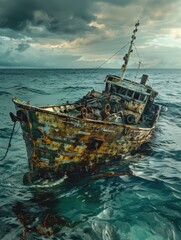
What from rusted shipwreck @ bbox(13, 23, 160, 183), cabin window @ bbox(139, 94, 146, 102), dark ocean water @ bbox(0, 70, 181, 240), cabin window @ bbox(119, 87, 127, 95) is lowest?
dark ocean water @ bbox(0, 70, 181, 240)

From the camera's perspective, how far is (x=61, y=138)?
892 cm

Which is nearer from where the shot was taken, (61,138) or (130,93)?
(61,138)

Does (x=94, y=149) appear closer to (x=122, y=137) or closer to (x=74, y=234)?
(x=122, y=137)

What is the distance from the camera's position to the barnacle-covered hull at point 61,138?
859cm

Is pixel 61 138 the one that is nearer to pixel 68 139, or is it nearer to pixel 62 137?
pixel 62 137

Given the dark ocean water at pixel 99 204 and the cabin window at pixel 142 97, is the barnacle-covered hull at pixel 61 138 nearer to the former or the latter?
the dark ocean water at pixel 99 204

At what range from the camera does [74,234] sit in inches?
261

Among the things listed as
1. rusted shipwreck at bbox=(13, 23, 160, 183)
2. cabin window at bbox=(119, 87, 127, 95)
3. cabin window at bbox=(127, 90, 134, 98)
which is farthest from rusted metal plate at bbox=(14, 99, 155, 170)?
cabin window at bbox=(119, 87, 127, 95)

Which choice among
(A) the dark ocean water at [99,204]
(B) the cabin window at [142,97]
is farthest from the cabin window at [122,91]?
(A) the dark ocean water at [99,204]

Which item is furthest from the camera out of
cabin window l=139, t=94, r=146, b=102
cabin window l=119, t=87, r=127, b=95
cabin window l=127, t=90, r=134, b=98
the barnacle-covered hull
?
cabin window l=119, t=87, r=127, b=95

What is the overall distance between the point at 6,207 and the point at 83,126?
3.98 m

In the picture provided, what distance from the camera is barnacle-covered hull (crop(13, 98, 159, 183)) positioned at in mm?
8586

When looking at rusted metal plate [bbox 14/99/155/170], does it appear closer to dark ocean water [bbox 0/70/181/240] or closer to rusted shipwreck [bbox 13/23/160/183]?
rusted shipwreck [bbox 13/23/160/183]

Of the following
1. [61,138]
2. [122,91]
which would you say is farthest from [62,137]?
[122,91]
